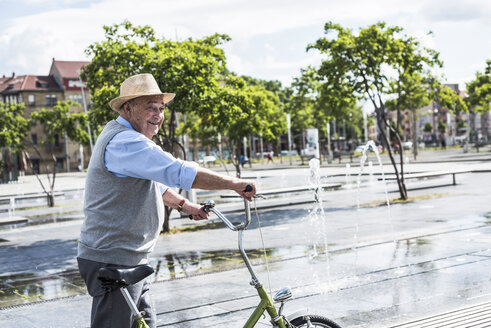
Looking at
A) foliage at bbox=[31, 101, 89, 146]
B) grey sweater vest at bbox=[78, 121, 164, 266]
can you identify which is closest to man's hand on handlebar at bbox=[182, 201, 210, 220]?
grey sweater vest at bbox=[78, 121, 164, 266]

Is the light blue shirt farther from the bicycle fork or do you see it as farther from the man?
the bicycle fork

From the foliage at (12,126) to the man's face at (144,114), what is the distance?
2540cm

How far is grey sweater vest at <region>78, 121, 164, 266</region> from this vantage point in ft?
10.4

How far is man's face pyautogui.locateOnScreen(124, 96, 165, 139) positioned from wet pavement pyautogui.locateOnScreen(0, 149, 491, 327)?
2666 millimetres

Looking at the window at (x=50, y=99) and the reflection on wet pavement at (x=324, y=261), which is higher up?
the window at (x=50, y=99)

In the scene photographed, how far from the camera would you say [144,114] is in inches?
134

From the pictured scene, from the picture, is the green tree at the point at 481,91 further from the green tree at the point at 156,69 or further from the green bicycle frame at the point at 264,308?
the green bicycle frame at the point at 264,308

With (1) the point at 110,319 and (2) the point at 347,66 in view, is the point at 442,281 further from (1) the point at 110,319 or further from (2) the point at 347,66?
(2) the point at 347,66

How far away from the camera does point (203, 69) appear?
474 inches

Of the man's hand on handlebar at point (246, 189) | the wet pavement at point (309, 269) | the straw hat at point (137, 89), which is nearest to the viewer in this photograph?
the man's hand on handlebar at point (246, 189)

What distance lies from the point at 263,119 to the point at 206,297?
2057cm

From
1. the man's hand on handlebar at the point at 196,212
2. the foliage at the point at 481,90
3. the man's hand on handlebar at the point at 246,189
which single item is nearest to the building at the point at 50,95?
the foliage at the point at 481,90

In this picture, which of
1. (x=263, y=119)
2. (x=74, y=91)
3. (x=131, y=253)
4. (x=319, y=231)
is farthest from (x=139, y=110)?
(x=74, y=91)

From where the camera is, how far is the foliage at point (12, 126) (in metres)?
27.2
